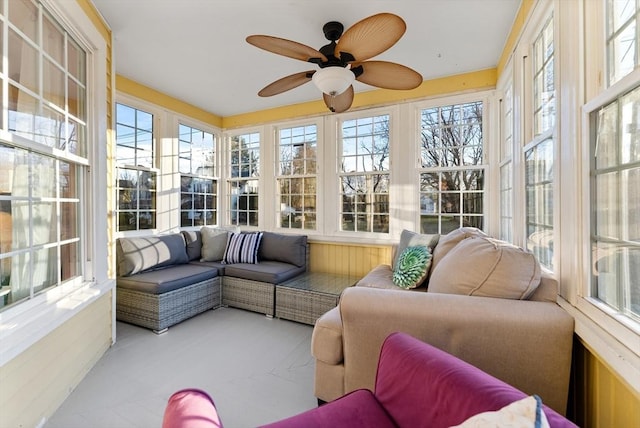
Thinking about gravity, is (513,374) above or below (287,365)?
above

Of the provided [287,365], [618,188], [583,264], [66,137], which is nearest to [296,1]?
[66,137]

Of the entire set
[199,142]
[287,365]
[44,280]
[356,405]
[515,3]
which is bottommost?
[287,365]

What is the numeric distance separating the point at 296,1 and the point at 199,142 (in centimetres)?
293

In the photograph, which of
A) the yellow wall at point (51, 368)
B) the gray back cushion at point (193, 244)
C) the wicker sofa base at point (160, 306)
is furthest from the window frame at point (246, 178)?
the yellow wall at point (51, 368)

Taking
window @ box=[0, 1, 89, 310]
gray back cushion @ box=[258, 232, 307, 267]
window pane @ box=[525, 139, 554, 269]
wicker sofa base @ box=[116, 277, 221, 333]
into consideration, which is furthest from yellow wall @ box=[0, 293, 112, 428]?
window pane @ box=[525, 139, 554, 269]

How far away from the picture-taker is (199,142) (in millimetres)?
4461

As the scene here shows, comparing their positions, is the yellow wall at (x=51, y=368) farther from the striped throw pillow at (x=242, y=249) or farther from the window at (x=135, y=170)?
the striped throw pillow at (x=242, y=249)

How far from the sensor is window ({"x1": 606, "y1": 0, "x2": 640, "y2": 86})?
3.33 feet

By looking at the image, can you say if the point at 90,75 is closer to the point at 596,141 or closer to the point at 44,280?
the point at 44,280

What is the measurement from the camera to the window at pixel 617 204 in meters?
1.00

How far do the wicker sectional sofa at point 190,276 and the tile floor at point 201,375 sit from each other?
0.20 m

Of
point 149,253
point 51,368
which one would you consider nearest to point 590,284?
point 51,368

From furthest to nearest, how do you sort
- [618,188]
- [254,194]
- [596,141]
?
[254,194]
[596,141]
[618,188]

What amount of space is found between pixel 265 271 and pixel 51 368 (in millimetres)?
1888
